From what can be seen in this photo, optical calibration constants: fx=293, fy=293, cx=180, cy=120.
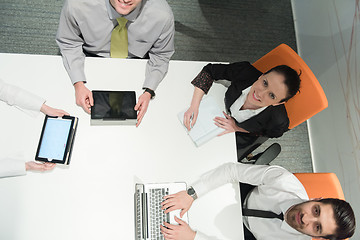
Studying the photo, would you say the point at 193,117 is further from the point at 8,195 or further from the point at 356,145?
the point at 356,145

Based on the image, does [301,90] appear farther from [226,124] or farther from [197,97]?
[197,97]

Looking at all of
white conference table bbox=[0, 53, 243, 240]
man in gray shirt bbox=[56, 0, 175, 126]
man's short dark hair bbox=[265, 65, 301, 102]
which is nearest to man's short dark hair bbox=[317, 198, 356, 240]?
white conference table bbox=[0, 53, 243, 240]

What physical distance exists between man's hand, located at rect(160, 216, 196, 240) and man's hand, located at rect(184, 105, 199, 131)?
446 mm

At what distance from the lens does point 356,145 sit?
1.94 meters

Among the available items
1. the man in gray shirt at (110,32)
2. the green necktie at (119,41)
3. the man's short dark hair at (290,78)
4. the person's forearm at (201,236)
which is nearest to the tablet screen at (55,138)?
the man in gray shirt at (110,32)

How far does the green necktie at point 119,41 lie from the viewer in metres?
1.37

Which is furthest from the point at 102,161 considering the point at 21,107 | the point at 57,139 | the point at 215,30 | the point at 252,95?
the point at 215,30

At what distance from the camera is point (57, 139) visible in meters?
1.28

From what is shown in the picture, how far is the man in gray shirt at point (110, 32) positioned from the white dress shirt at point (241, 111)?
404 mm

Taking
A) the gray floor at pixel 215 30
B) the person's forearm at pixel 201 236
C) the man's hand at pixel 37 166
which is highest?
the gray floor at pixel 215 30

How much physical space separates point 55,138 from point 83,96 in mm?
222

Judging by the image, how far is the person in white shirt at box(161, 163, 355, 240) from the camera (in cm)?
120

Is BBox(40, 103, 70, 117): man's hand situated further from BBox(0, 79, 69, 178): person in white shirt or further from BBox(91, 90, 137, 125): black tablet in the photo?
BBox(91, 90, 137, 125): black tablet

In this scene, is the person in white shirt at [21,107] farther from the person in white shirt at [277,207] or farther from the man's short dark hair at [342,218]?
the man's short dark hair at [342,218]
